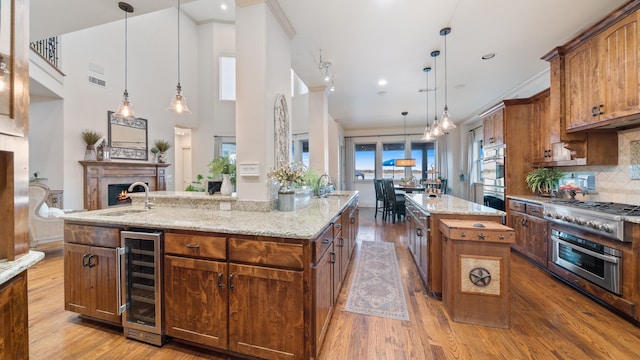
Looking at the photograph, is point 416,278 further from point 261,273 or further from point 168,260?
point 168,260

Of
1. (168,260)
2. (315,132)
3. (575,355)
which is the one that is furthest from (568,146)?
(168,260)

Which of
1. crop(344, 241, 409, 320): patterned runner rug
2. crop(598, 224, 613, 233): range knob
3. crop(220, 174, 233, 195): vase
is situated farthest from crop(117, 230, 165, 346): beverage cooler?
crop(598, 224, 613, 233): range knob

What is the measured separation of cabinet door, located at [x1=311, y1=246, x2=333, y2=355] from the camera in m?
1.48

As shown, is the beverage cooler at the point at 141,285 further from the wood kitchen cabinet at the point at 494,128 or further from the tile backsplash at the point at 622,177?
the wood kitchen cabinet at the point at 494,128

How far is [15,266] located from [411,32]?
3.65 meters

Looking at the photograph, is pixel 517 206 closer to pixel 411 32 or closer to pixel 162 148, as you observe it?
pixel 411 32

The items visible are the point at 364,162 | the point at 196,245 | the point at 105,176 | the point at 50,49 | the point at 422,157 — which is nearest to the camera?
the point at 196,245

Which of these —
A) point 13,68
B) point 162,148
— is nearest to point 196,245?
point 13,68

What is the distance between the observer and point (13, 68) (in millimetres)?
948

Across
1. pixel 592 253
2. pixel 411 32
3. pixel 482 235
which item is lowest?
pixel 592 253

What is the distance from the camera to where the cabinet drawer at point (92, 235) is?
1831 millimetres

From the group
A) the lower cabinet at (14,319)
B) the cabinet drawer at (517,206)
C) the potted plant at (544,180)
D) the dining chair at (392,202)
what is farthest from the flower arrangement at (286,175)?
the dining chair at (392,202)

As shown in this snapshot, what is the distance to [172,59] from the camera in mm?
7043

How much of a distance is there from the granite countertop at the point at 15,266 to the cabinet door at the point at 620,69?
4.14m
